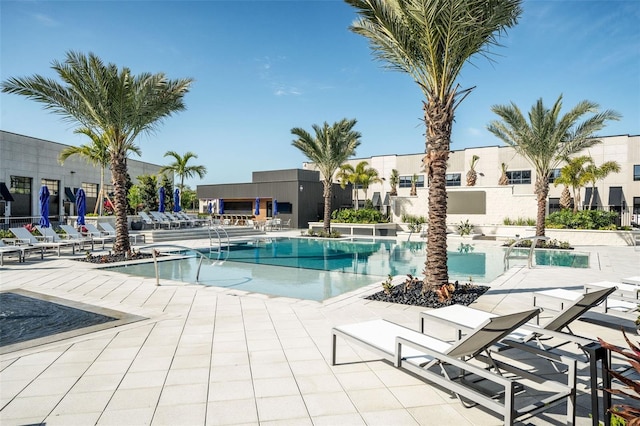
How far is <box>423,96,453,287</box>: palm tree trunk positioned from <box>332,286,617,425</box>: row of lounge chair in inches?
119

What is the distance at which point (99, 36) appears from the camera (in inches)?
447

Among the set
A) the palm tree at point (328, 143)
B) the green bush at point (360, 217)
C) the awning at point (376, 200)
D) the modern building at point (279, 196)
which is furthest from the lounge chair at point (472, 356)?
the awning at point (376, 200)

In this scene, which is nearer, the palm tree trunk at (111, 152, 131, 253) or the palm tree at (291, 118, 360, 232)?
the palm tree trunk at (111, 152, 131, 253)

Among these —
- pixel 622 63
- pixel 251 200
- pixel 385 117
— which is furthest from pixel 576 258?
pixel 251 200

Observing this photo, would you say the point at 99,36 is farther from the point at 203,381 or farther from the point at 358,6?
the point at 203,381

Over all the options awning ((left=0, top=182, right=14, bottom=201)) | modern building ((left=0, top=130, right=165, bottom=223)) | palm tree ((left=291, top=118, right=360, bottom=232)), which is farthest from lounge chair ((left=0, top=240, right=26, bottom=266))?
modern building ((left=0, top=130, right=165, bottom=223))

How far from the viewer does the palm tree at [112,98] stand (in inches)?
469

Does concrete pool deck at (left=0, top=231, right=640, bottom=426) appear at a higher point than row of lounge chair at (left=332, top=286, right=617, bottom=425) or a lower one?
lower

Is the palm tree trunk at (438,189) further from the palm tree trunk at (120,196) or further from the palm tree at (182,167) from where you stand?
the palm tree at (182,167)

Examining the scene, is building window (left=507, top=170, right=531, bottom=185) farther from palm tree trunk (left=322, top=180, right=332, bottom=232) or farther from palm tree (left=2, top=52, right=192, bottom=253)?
palm tree (left=2, top=52, right=192, bottom=253)

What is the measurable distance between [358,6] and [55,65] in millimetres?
10322

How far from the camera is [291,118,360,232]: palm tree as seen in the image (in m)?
22.6

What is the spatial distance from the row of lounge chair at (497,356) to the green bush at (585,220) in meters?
20.1

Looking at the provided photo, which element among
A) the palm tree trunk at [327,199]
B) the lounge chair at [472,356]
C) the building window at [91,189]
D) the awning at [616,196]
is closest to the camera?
the lounge chair at [472,356]
